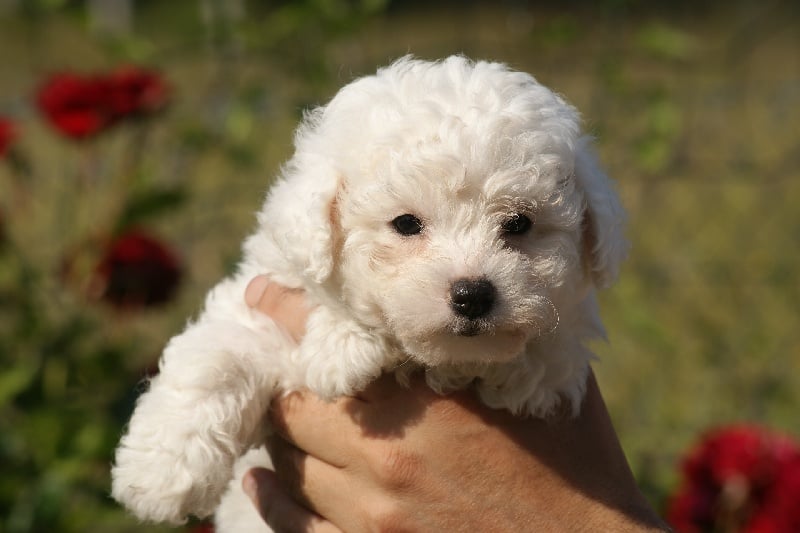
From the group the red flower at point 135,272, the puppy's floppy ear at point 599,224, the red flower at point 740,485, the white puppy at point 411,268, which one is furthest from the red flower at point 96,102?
the red flower at point 740,485

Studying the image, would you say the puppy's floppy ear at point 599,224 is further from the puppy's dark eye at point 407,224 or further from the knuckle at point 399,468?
the knuckle at point 399,468

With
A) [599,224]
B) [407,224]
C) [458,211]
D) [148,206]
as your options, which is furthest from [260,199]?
[148,206]

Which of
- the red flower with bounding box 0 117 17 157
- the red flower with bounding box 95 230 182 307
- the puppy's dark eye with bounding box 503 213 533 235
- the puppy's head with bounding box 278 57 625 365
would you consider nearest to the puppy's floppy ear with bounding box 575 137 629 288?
the puppy's head with bounding box 278 57 625 365

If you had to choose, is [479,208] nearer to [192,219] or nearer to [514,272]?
[514,272]

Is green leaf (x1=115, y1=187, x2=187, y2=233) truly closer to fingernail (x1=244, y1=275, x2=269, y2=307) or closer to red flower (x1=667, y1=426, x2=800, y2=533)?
fingernail (x1=244, y1=275, x2=269, y2=307)

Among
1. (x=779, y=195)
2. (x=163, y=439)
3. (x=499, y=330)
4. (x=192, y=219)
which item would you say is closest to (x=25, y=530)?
(x=163, y=439)

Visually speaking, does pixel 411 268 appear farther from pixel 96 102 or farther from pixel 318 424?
pixel 96 102
